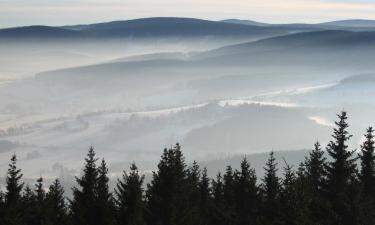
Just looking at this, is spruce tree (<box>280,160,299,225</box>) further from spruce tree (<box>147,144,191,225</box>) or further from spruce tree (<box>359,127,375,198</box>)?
spruce tree (<box>359,127,375,198</box>)

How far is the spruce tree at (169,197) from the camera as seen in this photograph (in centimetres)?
3159

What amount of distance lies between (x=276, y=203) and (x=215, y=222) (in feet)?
51.4

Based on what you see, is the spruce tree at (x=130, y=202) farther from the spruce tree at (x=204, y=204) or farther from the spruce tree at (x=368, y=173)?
the spruce tree at (x=368, y=173)

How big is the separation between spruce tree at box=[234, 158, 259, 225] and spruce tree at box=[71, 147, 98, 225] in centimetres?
926

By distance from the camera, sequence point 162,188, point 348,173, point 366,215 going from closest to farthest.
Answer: point 366,215 < point 162,188 < point 348,173

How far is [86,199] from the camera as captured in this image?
104ft

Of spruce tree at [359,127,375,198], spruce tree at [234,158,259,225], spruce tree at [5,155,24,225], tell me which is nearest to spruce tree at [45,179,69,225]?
spruce tree at [5,155,24,225]

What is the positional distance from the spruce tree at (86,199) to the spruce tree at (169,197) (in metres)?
2.55

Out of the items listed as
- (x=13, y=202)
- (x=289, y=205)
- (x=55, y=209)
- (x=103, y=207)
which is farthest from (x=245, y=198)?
(x=289, y=205)

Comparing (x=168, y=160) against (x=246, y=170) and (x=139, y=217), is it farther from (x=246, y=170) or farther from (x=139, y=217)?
(x=246, y=170)

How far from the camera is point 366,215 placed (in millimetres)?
26781

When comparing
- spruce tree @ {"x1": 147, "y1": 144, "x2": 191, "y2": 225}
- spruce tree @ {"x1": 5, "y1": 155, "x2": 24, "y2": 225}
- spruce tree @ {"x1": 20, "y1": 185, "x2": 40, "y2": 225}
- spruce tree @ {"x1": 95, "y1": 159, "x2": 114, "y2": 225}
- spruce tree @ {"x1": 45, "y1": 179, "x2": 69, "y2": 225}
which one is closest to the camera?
spruce tree @ {"x1": 5, "y1": 155, "x2": 24, "y2": 225}

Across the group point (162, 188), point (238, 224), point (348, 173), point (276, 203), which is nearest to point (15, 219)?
point (162, 188)

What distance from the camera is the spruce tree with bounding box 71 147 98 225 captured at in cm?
3067
